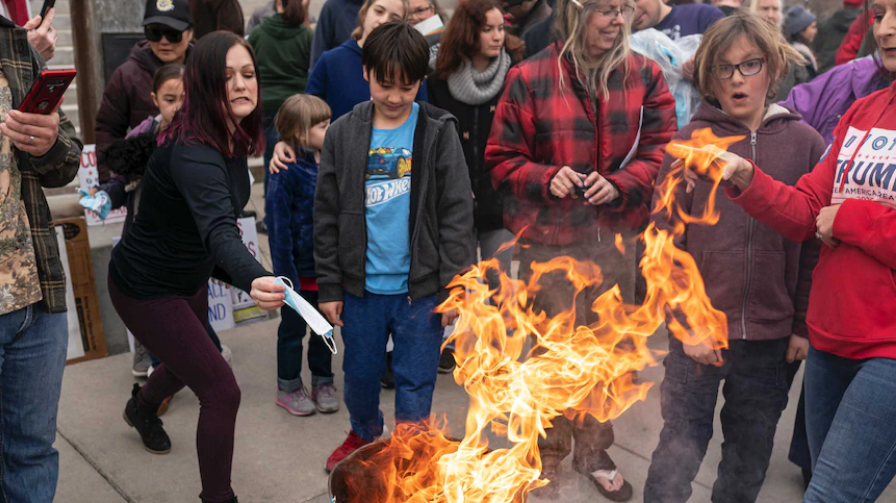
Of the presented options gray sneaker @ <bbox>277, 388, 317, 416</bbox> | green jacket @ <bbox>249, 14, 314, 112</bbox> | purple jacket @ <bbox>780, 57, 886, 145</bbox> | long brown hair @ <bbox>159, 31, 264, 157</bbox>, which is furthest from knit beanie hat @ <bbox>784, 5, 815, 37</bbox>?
long brown hair @ <bbox>159, 31, 264, 157</bbox>

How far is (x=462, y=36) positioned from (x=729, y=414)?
2.48 meters

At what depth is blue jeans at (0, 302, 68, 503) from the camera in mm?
2676

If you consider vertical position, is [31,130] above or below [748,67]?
below

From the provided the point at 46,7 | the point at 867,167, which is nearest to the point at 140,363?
the point at 46,7

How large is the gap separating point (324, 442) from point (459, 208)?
1.52 m

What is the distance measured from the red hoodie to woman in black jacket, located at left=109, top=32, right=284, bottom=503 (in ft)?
6.26

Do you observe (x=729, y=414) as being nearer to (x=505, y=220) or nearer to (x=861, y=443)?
(x=861, y=443)

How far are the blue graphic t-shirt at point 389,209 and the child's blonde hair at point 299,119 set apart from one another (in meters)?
0.77

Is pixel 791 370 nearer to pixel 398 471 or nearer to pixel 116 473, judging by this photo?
pixel 398 471

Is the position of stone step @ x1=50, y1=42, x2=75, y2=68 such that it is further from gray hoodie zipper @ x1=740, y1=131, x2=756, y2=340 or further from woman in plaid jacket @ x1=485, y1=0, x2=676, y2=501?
gray hoodie zipper @ x1=740, y1=131, x2=756, y2=340

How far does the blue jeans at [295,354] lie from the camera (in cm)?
445

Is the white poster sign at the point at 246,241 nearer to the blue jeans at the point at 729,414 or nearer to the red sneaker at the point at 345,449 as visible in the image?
the red sneaker at the point at 345,449

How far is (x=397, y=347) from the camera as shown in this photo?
3631mm

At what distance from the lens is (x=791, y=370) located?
3.65m
